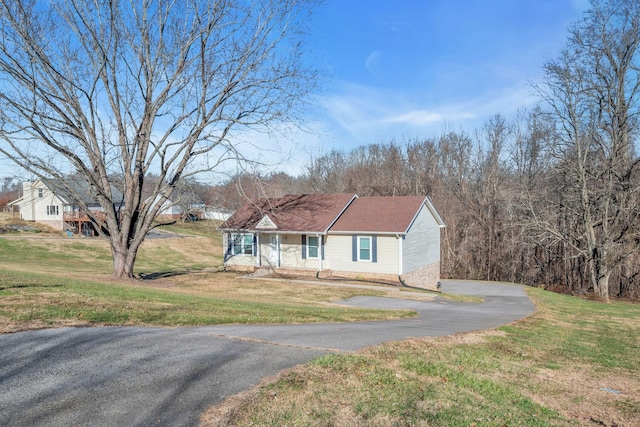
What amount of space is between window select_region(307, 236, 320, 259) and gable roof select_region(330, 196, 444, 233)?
1.19 m

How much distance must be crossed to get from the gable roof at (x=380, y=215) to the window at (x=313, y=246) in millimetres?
1191

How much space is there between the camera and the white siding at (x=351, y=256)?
23953mm

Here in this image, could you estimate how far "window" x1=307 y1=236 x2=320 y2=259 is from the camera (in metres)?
25.6

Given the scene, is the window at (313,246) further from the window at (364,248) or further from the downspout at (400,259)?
the downspout at (400,259)

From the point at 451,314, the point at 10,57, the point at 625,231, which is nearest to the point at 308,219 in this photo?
the point at 451,314

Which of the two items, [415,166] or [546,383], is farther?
[415,166]

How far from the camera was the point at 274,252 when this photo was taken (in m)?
26.9

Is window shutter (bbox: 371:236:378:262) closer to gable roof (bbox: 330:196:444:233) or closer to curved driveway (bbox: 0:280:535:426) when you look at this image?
gable roof (bbox: 330:196:444:233)

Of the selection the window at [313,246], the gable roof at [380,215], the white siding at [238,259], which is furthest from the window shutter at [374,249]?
the white siding at [238,259]

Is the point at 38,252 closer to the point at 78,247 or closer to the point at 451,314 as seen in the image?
the point at 78,247

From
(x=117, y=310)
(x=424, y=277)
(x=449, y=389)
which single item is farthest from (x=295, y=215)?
(x=449, y=389)

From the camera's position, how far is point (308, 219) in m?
26.4

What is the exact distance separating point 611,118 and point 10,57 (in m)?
29.9

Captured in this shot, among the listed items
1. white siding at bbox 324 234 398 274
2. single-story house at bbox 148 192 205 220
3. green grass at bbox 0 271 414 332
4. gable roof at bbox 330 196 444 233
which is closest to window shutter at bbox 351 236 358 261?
white siding at bbox 324 234 398 274
